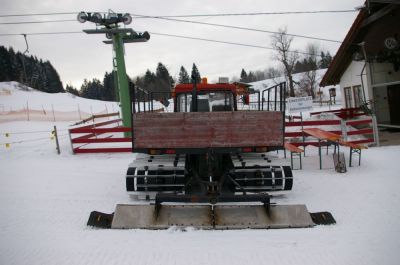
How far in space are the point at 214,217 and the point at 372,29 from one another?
14556 millimetres

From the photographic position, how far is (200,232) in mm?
4797

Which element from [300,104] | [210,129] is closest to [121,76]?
[300,104]

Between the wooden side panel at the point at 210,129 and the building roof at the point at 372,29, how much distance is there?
10715 mm

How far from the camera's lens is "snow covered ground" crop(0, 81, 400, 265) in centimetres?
404

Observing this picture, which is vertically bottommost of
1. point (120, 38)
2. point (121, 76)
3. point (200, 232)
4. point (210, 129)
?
point (200, 232)

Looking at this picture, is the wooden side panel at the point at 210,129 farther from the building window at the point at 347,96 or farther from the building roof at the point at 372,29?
the building window at the point at 347,96

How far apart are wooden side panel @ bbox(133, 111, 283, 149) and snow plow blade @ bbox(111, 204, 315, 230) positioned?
1166 millimetres

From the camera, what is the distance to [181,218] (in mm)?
5141

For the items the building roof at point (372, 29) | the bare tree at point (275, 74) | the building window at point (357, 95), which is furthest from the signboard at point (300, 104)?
the bare tree at point (275, 74)

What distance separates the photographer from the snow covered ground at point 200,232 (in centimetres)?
404

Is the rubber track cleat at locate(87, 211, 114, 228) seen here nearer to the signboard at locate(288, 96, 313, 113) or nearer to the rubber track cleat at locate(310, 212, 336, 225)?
the rubber track cleat at locate(310, 212, 336, 225)

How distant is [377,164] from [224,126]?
5786mm

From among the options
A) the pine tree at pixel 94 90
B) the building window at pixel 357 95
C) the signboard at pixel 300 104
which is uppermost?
the pine tree at pixel 94 90

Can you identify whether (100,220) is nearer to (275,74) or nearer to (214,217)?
(214,217)
